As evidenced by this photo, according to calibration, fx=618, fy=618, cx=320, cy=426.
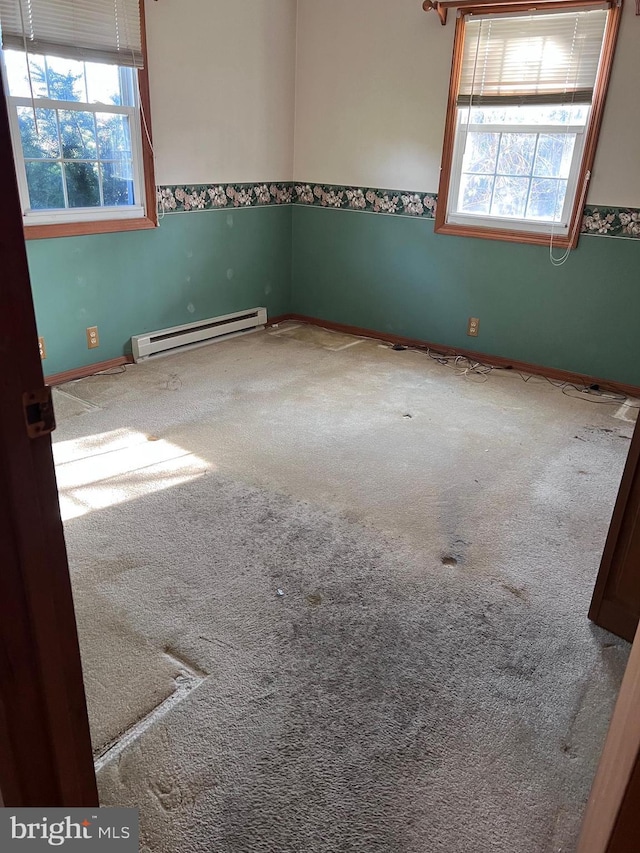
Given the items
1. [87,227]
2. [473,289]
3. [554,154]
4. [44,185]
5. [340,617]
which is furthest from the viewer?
[473,289]

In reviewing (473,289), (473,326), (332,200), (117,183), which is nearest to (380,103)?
(332,200)

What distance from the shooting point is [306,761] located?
150 centimetres

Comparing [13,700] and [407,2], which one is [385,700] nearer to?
[13,700]

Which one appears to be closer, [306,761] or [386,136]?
[306,761]

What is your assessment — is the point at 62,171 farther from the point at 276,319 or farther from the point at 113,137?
the point at 276,319

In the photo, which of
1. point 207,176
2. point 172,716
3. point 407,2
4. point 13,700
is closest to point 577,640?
point 172,716

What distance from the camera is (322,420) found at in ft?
11.4

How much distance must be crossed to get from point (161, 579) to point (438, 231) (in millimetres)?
3375

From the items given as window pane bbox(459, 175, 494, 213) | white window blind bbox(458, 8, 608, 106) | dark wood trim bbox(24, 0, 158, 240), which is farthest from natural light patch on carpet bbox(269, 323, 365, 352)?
white window blind bbox(458, 8, 608, 106)

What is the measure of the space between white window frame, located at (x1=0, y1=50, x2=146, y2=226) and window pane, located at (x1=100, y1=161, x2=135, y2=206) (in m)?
0.03

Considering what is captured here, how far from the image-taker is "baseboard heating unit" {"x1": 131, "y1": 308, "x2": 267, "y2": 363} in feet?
14.0

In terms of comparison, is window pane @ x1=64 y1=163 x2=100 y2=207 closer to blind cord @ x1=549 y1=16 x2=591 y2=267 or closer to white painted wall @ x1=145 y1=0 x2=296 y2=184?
white painted wall @ x1=145 y1=0 x2=296 y2=184

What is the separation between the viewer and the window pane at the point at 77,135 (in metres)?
3.50

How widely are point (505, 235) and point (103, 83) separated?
2.70 m
